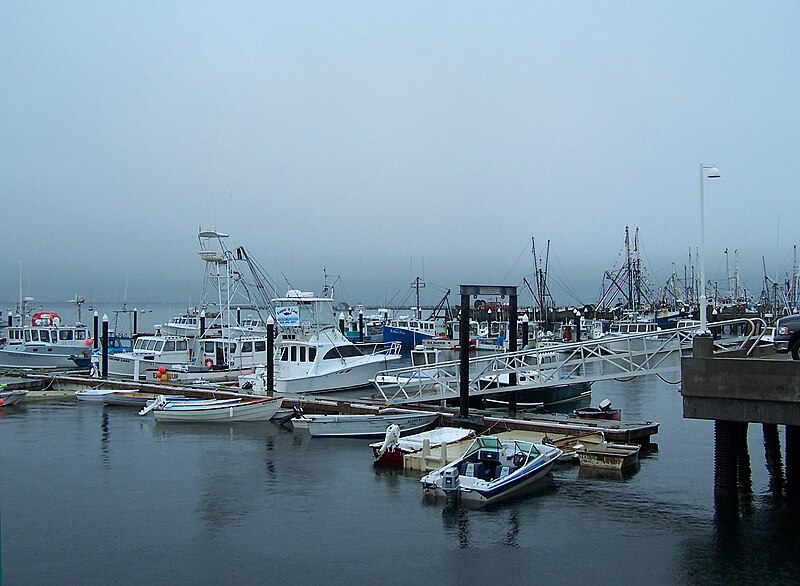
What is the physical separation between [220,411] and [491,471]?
50.2 feet

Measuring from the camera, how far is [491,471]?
2105 cm

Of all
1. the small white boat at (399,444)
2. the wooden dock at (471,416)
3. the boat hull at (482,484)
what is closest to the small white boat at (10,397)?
the wooden dock at (471,416)

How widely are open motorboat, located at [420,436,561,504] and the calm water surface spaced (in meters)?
0.48

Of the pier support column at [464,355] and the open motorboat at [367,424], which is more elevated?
the pier support column at [464,355]

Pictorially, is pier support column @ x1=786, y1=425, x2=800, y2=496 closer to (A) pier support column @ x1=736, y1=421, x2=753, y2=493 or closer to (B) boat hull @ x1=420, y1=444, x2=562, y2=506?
(A) pier support column @ x1=736, y1=421, x2=753, y2=493

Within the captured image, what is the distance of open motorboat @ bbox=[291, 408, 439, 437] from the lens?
Answer: 28234 mm

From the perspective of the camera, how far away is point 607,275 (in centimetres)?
11450

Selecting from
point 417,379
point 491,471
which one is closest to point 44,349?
point 417,379

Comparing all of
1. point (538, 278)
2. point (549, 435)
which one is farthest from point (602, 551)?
point (538, 278)

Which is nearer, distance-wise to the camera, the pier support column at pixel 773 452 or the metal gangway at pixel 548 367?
the pier support column at pixel 773 452

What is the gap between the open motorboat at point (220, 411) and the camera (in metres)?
32.6

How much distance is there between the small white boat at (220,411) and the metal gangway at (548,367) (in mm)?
5065

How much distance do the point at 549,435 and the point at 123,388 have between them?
83.5ft

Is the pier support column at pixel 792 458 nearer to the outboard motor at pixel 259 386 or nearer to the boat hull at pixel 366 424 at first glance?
the boat hull at pixel 366 424
